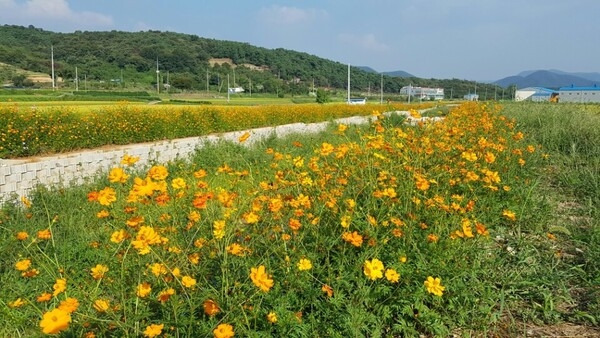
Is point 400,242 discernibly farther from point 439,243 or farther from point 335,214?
point 335,214

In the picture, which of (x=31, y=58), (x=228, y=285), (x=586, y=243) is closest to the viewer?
(x=228, y=285)

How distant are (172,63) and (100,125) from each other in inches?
2235

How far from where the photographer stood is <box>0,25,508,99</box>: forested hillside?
5302 cm

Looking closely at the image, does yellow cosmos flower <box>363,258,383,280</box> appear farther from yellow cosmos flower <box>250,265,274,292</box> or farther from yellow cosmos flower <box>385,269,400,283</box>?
yellow cosmos flower <box>250,265,274,292</box>

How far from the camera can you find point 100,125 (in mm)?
10258

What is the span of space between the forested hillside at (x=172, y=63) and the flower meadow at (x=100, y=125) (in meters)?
38.2

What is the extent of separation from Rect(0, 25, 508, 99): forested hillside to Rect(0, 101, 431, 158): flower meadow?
3815cm

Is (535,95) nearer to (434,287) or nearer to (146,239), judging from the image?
(434,287)

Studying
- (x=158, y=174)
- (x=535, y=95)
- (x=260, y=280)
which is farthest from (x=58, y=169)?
(x=535, y=95)

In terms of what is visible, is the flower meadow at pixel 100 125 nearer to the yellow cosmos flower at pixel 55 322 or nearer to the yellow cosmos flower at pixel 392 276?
the yellow cosmos flower at pixel 392 276

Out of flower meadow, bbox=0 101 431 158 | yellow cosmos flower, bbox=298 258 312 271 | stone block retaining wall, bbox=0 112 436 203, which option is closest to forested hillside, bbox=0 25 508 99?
flower meadow, bbox=0 101 431 158

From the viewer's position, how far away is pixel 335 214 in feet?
7.32

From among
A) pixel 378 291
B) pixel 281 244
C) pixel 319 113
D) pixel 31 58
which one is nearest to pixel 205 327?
pixel 281 244

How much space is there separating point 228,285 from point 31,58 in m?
60.5
